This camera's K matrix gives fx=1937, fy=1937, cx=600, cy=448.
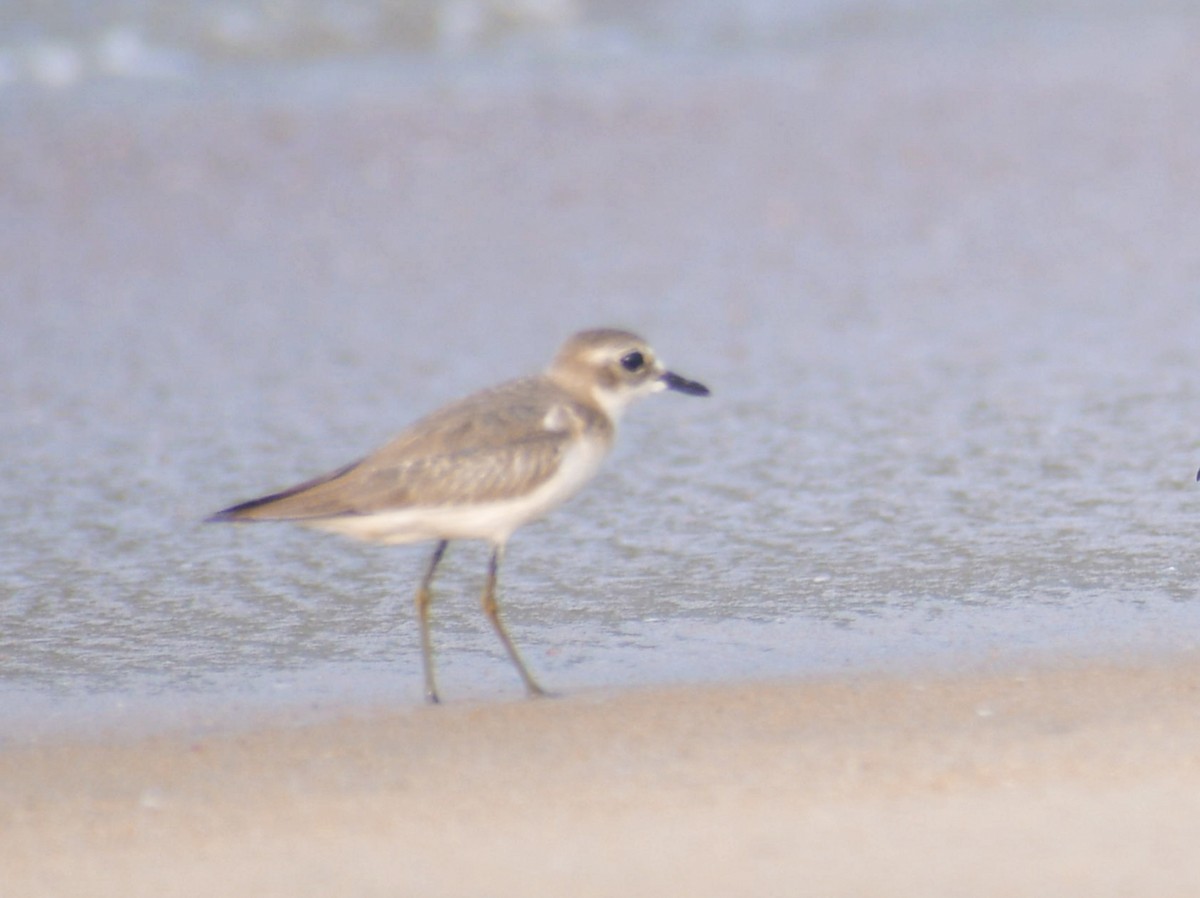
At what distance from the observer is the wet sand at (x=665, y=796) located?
298 cm

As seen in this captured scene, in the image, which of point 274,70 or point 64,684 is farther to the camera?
point 274,70

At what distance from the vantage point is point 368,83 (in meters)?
11.7

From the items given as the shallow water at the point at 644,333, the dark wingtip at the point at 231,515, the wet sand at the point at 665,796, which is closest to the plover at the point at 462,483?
the dark wingtip at the point at 231,515

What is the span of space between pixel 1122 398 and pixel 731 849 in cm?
353

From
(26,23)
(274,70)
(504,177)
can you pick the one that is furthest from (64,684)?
(26,23)

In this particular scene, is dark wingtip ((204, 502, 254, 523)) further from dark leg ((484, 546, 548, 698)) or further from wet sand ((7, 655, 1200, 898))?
dark leg ((484, 546, 548, 698))

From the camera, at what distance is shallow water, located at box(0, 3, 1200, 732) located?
14.6ft

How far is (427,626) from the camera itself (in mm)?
4145

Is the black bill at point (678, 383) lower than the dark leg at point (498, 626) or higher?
higher

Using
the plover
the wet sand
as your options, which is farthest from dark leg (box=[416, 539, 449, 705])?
the wet sand

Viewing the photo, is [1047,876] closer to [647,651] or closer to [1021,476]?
[647,651]

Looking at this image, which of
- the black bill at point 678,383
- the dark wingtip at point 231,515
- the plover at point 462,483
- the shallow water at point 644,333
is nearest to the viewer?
the dark wingtip at point 231,515

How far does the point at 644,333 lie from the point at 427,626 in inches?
134

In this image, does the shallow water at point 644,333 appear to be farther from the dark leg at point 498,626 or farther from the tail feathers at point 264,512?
the tail feathers at point 264,512
